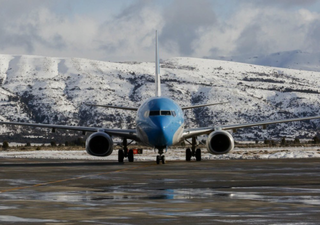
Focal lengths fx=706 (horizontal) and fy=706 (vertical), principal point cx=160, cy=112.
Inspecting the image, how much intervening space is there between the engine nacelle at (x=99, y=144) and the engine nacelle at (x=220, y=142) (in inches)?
199

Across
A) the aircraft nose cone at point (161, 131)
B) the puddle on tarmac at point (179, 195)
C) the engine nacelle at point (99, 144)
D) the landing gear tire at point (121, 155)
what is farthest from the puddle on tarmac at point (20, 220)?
the landing gear tire at point (121, 155)

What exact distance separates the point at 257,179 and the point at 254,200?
6.67m

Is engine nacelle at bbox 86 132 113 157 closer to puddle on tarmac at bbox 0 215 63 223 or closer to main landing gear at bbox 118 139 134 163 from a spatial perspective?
main landing gear at bbox 118 139 134 163

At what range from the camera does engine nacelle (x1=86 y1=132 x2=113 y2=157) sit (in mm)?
35812

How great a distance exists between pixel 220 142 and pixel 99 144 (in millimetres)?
6178

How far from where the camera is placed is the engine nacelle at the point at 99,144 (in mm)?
35812

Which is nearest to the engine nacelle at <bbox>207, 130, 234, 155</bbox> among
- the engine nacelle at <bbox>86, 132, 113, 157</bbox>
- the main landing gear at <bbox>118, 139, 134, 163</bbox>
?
the main landing gear at <bbox>118, 139, 134, 163</bbox>

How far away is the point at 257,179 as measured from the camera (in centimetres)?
2042

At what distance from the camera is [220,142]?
35.9 metres

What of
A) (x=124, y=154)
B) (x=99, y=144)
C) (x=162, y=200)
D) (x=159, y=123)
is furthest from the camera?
(x=124, y=154)

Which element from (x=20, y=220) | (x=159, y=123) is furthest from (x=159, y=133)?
(x=20, y=220)

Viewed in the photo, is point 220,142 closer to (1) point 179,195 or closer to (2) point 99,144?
(2) point 99,144

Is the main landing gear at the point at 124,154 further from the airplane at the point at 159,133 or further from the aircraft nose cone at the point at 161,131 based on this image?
the aircraft nose cone at the point at 161,131

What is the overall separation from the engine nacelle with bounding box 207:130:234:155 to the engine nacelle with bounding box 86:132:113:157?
199 inches
